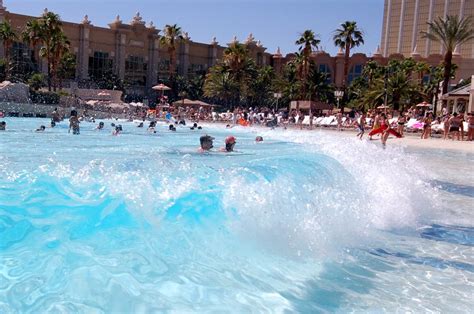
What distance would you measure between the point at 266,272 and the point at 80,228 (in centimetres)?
165

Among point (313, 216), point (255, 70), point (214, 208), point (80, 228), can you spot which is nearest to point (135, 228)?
point (80, 228)

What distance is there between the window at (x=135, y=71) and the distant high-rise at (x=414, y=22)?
37.0m

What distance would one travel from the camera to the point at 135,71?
6412 centimetres

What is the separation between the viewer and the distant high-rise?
240ft

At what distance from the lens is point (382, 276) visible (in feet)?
15.8

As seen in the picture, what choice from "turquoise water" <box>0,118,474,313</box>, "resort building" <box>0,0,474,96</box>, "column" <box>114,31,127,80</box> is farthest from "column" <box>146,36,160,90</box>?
"turquoise water" <box>0,118,474,313</box>

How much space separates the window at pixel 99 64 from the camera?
60.1 meters

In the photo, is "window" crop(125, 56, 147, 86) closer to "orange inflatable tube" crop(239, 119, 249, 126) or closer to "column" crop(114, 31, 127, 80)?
"column" crop(114, 31, 127, 80)

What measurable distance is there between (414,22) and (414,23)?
0.15m

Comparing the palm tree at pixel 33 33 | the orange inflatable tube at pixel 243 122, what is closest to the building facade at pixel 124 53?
the palm tree at pixel 33 33

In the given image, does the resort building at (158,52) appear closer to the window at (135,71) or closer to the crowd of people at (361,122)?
the window at (135,71)

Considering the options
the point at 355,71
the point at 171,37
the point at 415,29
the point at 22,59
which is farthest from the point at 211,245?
the point at 415,29

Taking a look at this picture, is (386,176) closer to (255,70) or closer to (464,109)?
(464,109)

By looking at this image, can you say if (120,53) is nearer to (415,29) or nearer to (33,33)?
(33,33)
